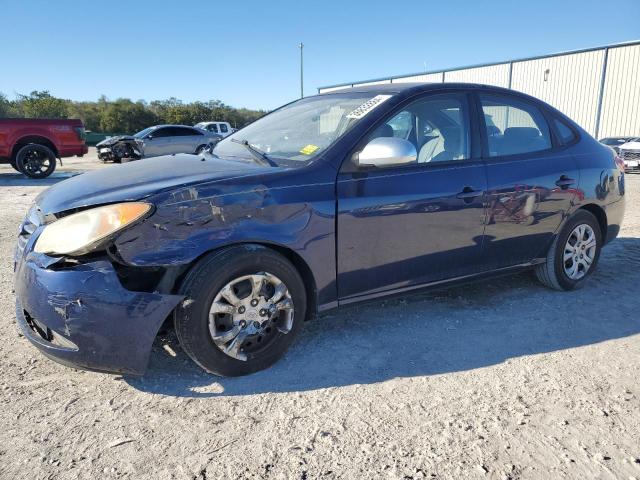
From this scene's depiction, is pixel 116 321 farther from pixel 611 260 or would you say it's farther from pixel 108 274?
pixel 611 260

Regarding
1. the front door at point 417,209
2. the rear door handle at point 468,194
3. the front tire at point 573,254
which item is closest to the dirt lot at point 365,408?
the front door at point 417,209

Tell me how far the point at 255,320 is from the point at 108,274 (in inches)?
31.8

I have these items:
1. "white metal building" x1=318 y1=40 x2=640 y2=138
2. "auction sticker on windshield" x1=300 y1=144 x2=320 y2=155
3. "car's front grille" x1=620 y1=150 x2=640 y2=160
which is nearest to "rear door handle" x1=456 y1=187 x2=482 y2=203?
"auction sticker on windshield" x1=300 y1=144 x2=320 y2=155

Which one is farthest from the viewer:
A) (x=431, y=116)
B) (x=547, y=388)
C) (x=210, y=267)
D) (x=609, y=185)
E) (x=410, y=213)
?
(x=609, y=185)

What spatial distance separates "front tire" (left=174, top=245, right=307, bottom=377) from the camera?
8.15 ft

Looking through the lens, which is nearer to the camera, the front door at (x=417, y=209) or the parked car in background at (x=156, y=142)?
the front door at (x=417, y=209)

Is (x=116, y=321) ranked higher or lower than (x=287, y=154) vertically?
lower

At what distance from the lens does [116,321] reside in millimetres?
2344

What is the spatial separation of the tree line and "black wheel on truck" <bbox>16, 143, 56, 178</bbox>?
1290 inches

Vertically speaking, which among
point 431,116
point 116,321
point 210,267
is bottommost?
point 116,321

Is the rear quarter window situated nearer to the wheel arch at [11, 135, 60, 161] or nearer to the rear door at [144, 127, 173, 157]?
the wheel arch at [11, 135, 60, 161]

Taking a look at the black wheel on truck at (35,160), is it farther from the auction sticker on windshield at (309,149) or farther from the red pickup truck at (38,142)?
the auction sticker on windshield at (309,149)

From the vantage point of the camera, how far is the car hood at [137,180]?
8.22 ft

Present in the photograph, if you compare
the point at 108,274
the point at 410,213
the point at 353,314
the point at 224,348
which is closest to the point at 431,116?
the point at 410,213
